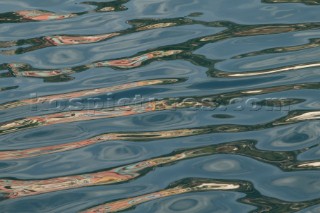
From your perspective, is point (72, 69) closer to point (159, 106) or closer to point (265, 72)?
point (159, 106)

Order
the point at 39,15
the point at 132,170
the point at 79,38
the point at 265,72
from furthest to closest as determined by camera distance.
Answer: the point at 39,15 < the point at 79,38 < the point at 265,72 < the point at 132,170

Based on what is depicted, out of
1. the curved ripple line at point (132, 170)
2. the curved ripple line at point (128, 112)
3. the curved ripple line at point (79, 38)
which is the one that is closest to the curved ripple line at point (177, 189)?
the curved ripple line at point (132, 170)

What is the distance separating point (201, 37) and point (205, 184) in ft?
6.44

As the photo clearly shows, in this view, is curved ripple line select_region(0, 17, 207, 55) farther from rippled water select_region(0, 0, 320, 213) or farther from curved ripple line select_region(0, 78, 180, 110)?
curved ripple line select_region(0, 78, 180, 110)

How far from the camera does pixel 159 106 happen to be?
16.2 feet

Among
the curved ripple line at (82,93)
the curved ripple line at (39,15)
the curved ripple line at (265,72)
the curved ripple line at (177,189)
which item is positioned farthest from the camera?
the curved ripple line at (39,15)

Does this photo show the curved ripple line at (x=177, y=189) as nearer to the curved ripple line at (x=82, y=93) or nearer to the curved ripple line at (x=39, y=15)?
the curved ripple line at (x=82, y=93)

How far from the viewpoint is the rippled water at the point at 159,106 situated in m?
4.04

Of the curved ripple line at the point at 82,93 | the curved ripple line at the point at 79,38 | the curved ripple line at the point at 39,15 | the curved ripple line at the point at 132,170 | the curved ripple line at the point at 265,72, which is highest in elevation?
the curved ripple line at the point at 39,15

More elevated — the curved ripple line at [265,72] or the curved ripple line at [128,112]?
the curved ripple line at [265,72]

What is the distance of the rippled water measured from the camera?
4035 mm

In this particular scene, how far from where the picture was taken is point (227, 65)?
17.7 ft

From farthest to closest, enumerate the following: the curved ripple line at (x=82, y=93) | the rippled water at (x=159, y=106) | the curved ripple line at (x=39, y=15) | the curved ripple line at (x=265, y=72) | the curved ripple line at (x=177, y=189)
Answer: the curved ripple line at (x=39, y=15) → the curved ripple line at (x=265, y=72) → the curved ripple line at (x=82, y=93) → the rippled water at (x=159, y=106) → the curved ripple line at (x=177, y=189)

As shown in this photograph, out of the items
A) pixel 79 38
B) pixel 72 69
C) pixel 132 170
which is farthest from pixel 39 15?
pixel 132 170
